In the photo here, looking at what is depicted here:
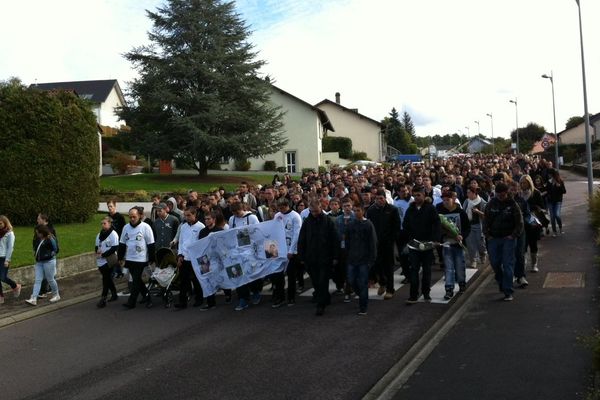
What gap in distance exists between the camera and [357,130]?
235 ft

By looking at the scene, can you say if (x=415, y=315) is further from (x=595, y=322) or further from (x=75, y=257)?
(x=75, y=257)

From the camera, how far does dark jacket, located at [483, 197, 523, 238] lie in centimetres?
962

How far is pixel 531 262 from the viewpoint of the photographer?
1212 centimetres

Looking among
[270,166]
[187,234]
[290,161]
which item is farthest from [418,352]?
[290,161]

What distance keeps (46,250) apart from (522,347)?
855 centimetres

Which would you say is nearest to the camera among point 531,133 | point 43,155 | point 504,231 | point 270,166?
point 504,231

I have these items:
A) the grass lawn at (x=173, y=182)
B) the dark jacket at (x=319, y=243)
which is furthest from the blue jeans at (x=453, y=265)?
the grass lawn at (x=173, y=182)

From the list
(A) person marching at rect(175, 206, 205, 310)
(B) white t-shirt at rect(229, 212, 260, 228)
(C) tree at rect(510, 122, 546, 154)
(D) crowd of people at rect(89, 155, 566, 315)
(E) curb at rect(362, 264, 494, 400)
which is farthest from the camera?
(C) tree at rect(510, 122, 546, 154)

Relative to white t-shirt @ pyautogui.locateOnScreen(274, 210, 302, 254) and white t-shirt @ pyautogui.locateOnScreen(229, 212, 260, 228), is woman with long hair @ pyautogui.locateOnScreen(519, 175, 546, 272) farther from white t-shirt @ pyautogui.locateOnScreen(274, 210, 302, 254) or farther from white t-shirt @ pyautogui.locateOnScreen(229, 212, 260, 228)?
white t-shirt @ pyautogui.locateOnScreen(229, 212, 260, 228)

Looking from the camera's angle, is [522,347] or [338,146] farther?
[338,146]

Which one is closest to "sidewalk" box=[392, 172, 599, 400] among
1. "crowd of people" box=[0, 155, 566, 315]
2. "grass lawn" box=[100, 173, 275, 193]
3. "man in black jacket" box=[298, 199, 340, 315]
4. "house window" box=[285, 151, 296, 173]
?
"crowd of people" box=[0, 155, 566, 315]

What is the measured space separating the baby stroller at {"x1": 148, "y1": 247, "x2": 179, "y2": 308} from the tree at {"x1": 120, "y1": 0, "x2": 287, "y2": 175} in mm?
23909

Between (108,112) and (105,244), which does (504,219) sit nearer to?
(105,244)

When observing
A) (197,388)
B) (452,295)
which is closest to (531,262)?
(452,295)
